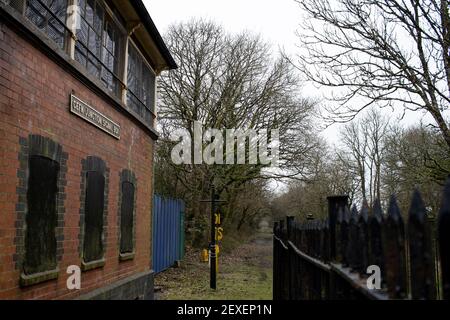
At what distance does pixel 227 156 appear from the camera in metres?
23.8

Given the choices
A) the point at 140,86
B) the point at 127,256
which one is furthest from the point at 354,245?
the point at 140,86

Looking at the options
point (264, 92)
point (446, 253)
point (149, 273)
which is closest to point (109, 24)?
point (149, 273)

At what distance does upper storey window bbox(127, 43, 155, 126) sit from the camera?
1050 cm

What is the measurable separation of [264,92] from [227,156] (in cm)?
430

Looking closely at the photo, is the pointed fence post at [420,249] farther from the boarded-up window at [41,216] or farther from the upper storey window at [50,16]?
the upper storey window at [50,16]

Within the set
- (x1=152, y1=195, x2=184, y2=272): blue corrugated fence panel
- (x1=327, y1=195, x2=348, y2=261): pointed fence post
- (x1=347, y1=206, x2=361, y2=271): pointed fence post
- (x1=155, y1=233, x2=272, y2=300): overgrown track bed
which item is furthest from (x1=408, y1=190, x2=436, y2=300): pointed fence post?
(x1=152, y1=195, x2=184, y2=272): blue corrugated fence panel

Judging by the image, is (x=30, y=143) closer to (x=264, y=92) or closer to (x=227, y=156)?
(x=227, y=156)

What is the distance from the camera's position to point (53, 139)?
6.13 meters

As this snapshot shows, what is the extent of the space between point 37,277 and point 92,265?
1.98 metres

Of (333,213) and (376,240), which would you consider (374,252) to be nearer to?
(376,240)

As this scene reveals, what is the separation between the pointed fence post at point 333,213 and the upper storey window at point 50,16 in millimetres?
4673

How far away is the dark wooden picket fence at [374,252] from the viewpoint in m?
1.52

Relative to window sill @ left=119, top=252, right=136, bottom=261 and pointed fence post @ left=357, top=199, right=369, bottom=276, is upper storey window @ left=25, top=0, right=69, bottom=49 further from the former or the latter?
pointed fence post @ left=357, top=199, right=369, bottom=276

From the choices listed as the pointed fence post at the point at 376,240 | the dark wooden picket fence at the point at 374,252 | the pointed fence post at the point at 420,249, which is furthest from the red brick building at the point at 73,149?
the pointed fence post at the point at 420,249
